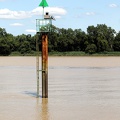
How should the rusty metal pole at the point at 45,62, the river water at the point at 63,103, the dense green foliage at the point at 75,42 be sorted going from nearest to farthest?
the river water at the point at 63,103 < the rusty metal pole at the point at 45,62 < the dense green foliage at the point at 75,42

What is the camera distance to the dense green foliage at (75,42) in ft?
370

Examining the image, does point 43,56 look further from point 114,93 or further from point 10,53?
point 10,53

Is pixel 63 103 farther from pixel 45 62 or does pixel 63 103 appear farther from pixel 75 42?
Result: pixel 75 42

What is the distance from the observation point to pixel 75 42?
118812 mm

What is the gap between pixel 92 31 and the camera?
4707 inches

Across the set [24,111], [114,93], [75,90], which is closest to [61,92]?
[75,90]

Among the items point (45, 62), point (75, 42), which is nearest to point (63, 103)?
point (45, 62)

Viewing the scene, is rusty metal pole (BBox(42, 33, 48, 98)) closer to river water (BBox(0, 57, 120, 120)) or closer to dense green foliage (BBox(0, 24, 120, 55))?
river water (BBox(0, 57, 120, 120))

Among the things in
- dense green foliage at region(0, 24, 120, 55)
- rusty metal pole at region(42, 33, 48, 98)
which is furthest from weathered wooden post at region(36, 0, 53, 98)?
dense green foliage at region(0, 24, 120, 55)

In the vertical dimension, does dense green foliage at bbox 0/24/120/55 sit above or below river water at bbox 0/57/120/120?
above

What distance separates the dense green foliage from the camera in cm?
Result: 11285

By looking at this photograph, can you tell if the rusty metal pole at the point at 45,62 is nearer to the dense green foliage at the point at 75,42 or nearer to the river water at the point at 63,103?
the river water at the point at 63,103

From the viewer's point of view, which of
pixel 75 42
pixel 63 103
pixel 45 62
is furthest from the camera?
pixel 75 42

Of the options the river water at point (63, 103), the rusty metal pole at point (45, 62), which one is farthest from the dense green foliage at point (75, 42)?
the rusty metal pole at point (45, 62)
